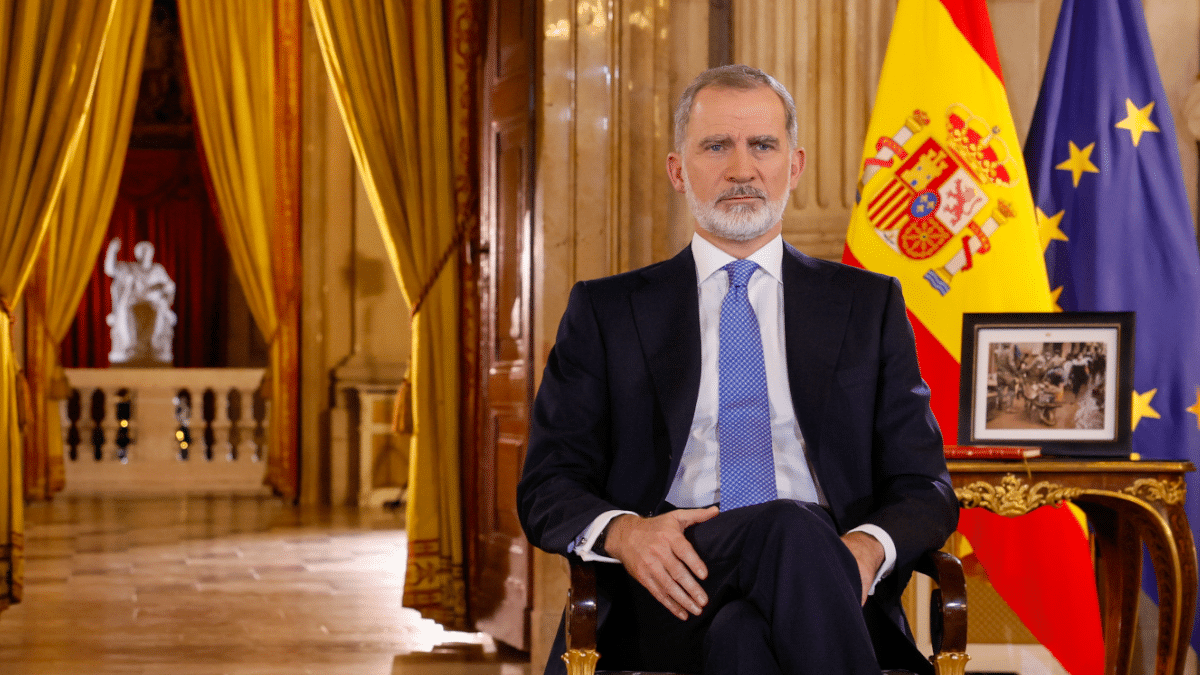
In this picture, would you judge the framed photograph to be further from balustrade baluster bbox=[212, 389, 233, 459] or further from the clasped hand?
balustrade baluster bbox=[212, 389, 233, 459]

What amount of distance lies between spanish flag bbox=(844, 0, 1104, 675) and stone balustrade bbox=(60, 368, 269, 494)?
719 centimetres

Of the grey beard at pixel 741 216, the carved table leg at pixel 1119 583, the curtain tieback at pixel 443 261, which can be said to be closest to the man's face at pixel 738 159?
the grey beard at pixel 741 216

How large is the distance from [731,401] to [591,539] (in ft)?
1.07

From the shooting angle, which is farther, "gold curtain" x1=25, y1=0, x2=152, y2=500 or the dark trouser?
"gold curtain" x1=25, y1=0, x2=152, y2=500

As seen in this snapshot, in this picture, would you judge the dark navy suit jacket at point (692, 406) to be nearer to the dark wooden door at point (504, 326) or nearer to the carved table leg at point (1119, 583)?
the carved table leg at point (1119, 583)

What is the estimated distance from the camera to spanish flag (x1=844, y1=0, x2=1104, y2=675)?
277 centimetres

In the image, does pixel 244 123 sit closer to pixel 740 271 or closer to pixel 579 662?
pixel 740 271

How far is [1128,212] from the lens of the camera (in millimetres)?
2865

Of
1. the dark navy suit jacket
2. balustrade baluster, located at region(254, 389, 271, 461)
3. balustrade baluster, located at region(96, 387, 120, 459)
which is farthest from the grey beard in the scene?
balustrade baluster, located at region(96, 387, 120, 459)

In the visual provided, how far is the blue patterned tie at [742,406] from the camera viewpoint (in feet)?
5.62

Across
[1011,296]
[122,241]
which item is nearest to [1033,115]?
[1011,296]

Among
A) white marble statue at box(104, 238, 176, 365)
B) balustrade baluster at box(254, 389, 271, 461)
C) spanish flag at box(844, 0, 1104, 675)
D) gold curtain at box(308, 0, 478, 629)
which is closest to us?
spanish flag at box(844, 0, 1104, 675)

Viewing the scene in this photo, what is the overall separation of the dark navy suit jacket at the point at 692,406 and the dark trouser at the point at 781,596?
0.84 ft

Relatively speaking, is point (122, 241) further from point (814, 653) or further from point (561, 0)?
point (814, 653)
